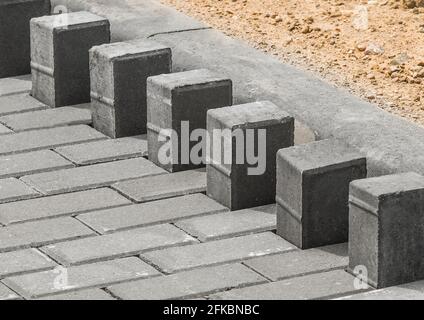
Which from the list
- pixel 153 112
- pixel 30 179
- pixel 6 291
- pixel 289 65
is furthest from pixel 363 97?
pixel 6 291

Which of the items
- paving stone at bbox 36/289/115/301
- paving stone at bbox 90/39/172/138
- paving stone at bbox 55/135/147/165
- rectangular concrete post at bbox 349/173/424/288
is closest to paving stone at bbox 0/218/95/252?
paving stone at bbox 36/289/115/301

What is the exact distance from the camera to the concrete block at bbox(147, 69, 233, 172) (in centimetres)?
912

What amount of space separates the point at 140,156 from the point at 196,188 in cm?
69

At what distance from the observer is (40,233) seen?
8344mm

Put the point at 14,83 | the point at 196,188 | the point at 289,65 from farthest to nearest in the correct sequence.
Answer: the point at 14,83, the point at 289,65, the point at 196,188

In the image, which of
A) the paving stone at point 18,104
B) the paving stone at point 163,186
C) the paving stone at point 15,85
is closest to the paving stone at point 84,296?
the paving stone at point 163,186

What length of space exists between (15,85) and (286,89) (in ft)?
8.45

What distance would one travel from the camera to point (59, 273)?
7828mm

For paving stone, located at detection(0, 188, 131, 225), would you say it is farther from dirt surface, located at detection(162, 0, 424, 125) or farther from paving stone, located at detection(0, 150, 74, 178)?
dirt surface, located at detection(162, 0, 424, 125)

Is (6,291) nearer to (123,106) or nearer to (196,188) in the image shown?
(196,188)

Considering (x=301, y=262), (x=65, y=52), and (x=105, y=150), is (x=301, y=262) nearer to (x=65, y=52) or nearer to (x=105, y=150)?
(x=105, y=150)

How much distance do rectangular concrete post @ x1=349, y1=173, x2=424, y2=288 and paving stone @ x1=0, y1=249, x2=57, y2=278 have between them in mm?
1593

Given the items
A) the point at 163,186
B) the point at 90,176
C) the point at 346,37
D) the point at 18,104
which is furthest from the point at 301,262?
the point at 18,104

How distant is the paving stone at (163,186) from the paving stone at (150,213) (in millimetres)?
77
